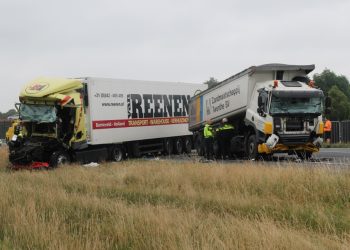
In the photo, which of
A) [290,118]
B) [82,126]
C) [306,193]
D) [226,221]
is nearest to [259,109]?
[290,118]

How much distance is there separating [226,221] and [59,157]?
12584mm

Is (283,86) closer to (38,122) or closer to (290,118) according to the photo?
(290,118)

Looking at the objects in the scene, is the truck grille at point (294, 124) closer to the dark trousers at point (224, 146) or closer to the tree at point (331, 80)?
the dark trousers at point (224, 146)

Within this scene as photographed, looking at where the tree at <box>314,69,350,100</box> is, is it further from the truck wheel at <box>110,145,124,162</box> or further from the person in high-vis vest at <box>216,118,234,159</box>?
the truck wheel at <box>110,145,124,162</box>

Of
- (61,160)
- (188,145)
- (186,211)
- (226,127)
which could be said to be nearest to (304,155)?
(226,127)

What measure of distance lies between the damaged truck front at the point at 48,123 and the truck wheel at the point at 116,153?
10.3 ft

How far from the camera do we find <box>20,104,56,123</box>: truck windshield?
1822 centimetres

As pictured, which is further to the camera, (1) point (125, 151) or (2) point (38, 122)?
(1) point (125, 151)

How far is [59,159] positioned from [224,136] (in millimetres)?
7071

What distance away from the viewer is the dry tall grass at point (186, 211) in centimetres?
584

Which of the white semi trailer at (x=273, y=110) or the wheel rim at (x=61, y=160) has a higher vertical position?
the white semi trailer at (x=273, y=110)

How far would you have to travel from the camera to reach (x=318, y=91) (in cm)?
1816

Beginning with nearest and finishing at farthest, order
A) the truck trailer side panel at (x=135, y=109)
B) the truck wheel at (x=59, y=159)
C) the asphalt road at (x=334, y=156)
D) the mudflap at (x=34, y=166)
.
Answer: the mudflap at (x=34, y=166), the asphalt road at (x=334, y=156), the truck wheel at (x=59, y=159), the truck trailer side panel at (x=135, y=109)

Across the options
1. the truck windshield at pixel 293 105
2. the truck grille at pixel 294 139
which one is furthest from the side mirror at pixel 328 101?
the truck grille at pixel 294 139
